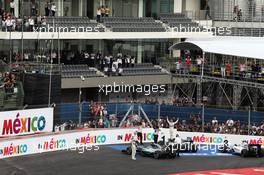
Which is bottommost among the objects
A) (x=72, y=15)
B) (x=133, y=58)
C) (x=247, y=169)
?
(x=247, y=169)

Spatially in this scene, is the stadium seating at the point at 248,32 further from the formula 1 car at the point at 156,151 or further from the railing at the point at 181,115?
the formula 1 car at the point at 156,151

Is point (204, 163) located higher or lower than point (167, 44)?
lower

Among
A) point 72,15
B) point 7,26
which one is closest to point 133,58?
point 72,15

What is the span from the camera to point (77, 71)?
4478 centimetres

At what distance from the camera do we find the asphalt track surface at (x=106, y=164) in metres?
29.9

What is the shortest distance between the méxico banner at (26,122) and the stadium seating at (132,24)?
15497mm

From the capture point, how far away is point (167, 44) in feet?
173

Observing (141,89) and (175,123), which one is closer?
(175,123)

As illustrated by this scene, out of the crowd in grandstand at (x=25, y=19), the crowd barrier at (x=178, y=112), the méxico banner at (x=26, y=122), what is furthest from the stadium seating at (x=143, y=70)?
the méxico banner at (x=26, y=122)

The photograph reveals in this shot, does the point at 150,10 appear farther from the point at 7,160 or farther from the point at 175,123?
the point at 7,160

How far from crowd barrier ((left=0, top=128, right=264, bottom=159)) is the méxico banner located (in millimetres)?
424

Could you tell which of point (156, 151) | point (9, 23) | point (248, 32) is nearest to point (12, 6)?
point (9, 23)

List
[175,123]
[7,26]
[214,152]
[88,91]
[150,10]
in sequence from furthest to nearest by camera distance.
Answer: [150,10], [88,91], [7,26], [175,123], [214,152]

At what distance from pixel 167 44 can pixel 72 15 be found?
8184 millimetres
